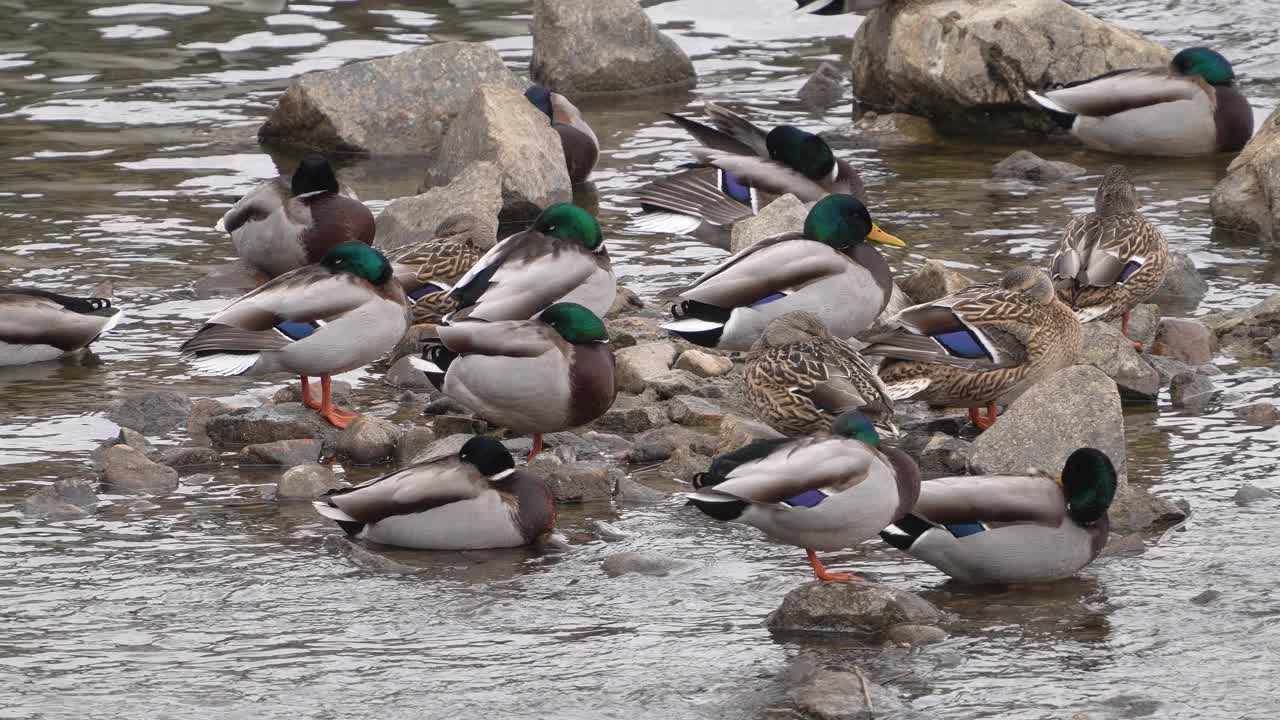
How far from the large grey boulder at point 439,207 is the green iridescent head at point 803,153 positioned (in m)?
1.61

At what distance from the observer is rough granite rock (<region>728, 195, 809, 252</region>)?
10042 mm

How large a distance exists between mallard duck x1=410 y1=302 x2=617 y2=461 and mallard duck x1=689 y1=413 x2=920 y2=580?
1.35 m

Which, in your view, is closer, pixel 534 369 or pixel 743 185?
pixel 534 369

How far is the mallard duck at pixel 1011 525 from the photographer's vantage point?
6262mm

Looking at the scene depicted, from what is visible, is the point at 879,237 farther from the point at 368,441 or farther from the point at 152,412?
the point at 152,412

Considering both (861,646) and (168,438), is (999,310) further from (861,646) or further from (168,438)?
(168,438)

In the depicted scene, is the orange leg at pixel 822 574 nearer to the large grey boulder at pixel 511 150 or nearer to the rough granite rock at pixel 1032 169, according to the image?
the large grey boulder at pixel 511 150

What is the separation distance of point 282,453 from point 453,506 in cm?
131

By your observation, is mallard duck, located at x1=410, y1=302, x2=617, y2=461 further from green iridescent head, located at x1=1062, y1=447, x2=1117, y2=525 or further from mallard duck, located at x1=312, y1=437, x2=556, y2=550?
green iridescent head, located at x1=1062, y1=447, x2=1117, y2=525

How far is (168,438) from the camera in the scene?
8023 millimetres

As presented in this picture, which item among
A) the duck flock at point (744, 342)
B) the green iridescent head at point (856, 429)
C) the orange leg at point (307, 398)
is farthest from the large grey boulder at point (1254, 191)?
the orange leg at point (307, 398)

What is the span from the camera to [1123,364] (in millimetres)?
8328

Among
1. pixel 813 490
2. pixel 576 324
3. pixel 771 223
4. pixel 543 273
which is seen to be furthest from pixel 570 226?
pixel 813 490

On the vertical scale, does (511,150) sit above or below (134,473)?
above
